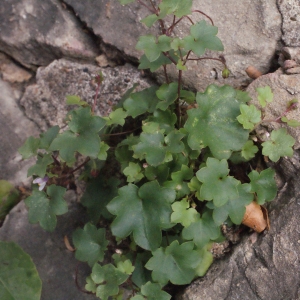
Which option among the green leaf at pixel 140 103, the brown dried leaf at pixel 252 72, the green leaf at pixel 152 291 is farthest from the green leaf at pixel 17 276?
the brown dried leaf at pixel 252 72

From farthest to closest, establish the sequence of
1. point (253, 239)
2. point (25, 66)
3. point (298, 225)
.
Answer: point (25, 66) < point (253, 239) < point (298, 225)

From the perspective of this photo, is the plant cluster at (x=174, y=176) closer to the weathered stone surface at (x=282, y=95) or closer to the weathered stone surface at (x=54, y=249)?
the weathered stone surface at (x=282, y=95)

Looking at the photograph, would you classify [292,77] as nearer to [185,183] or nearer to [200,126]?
[200,126]

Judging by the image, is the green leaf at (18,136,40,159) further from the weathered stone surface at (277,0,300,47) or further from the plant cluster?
the weathered stone surface at (277,0,300,47)

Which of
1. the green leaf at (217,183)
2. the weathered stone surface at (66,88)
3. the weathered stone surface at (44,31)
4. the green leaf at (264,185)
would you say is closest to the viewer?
the green leaf at (217,183)

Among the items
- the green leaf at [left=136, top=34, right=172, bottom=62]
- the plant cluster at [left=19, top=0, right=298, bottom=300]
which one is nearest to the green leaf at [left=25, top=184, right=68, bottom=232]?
the plant cluster at [left=19, top=0, right=298, bottom=300]

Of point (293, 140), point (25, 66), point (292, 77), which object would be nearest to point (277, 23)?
point (292, 77)
